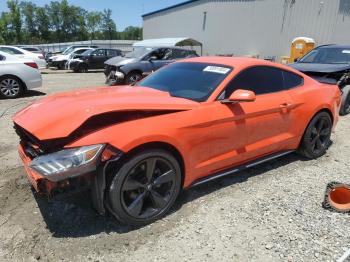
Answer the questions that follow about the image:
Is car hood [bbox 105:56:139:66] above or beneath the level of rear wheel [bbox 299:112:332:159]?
above

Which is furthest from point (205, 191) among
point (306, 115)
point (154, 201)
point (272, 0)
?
point (272, 0)

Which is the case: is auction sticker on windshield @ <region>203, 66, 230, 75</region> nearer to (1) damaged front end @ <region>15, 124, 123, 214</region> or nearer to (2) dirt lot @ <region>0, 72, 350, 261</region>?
(2) dirt lot @ <region>0, 72, 350, 261</region>

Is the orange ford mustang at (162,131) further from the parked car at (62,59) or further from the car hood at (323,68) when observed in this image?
the parked car at (62,59)

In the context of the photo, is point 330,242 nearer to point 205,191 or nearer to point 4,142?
point 205,191

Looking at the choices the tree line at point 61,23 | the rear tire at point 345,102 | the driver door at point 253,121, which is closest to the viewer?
the driver door at point 253,121

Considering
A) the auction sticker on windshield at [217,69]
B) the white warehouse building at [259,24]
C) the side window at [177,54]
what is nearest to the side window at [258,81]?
the auction sticker on windshield at [217,69]

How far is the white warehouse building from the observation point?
62.0ft

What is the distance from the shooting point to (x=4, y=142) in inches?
228

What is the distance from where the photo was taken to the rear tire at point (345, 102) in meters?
8.26

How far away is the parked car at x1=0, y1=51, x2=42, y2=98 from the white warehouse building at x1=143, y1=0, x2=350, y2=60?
15.2 meters

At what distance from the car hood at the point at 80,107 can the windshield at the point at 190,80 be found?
0.63 feet

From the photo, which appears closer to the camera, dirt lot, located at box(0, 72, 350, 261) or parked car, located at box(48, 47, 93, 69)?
dirt lot, located at box(0, 72, 350, 261)

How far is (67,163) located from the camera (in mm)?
2801

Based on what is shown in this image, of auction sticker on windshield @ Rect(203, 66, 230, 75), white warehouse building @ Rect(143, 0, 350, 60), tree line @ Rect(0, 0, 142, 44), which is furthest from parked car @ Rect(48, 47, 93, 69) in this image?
tree line @ Rect(0, 0, 142, 44)
